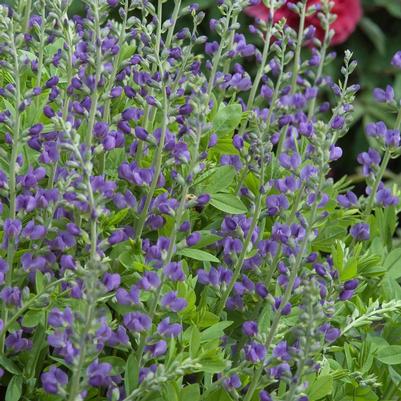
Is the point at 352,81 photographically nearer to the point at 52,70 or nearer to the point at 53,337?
the point at 52,70

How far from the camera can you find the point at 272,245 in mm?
1703

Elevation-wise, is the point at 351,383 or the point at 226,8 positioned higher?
the point at 226,8

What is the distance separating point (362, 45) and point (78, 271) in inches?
165

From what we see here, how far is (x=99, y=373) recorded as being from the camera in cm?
137

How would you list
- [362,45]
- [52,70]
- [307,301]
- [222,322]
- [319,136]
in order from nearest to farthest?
[307,301]
[319,136]
[222,322]
[52,70]
[362,45]

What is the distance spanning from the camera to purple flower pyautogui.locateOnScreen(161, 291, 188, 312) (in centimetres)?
150

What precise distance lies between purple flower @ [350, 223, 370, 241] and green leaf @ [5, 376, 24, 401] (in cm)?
73

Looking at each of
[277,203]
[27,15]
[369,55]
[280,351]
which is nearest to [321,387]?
[280,351]

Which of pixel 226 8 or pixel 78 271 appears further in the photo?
pixel 226 8

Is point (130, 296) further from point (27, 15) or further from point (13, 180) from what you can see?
point (27, 15)

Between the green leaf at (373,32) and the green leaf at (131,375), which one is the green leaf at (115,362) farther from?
the green leaf at (373,32)

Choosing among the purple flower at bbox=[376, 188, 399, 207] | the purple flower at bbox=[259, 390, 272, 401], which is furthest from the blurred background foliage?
the purple flower at bbox=[259, 390, 272, 401]

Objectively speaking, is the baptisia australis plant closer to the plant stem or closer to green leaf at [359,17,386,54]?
the plant stem

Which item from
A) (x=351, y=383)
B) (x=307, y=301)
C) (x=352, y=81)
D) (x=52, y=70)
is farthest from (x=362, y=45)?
(x=307, y=301)
